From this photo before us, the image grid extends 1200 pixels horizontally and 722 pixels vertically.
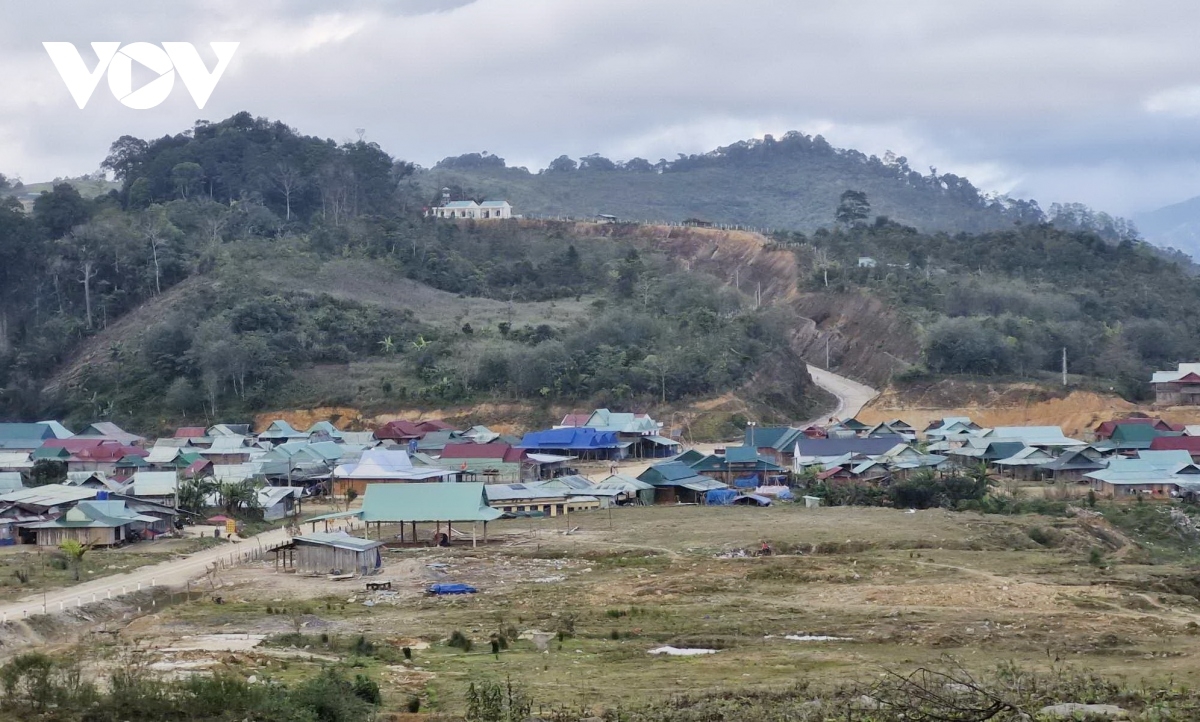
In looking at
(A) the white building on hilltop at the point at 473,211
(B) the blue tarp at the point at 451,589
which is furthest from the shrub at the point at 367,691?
(A) the white building on hilltop at the point at 473,211

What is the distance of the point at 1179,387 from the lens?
66.6 meters

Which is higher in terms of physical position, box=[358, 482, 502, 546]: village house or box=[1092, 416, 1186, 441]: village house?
box=[1092, 416, 1186, 441]: village house

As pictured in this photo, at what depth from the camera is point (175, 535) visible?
1592 inches

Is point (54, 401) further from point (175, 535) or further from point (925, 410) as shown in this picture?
point (925, 410)

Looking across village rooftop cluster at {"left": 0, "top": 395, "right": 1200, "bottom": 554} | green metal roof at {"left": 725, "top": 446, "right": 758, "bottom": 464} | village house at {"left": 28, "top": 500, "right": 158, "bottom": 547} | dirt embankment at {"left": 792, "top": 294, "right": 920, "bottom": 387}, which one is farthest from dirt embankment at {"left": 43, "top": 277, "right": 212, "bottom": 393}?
village house at {"left": 28, "top": 500, "right": 158, "bottom": 547}

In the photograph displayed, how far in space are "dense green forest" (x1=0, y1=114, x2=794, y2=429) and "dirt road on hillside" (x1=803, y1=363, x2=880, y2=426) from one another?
11.9ft

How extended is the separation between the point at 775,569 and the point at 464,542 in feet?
33.1

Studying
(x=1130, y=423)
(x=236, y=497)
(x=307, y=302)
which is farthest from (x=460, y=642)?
(x=307, y=302)

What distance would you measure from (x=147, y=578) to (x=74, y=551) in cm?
352

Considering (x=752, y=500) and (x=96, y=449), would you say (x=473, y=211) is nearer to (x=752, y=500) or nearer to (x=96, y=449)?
(x=96, y=449)

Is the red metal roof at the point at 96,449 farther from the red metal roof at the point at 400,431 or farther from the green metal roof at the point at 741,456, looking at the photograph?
the green metal roof at the point at 741,456

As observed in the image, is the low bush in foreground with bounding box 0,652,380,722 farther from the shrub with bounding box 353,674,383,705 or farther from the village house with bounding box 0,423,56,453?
the village house with bounding box 0,423,56,453

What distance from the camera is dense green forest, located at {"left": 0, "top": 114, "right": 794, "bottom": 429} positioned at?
69688 millimetres

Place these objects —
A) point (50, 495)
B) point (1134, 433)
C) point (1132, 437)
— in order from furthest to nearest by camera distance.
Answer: point (1134, 433) < point (1132, 437) < point (50, 495)
